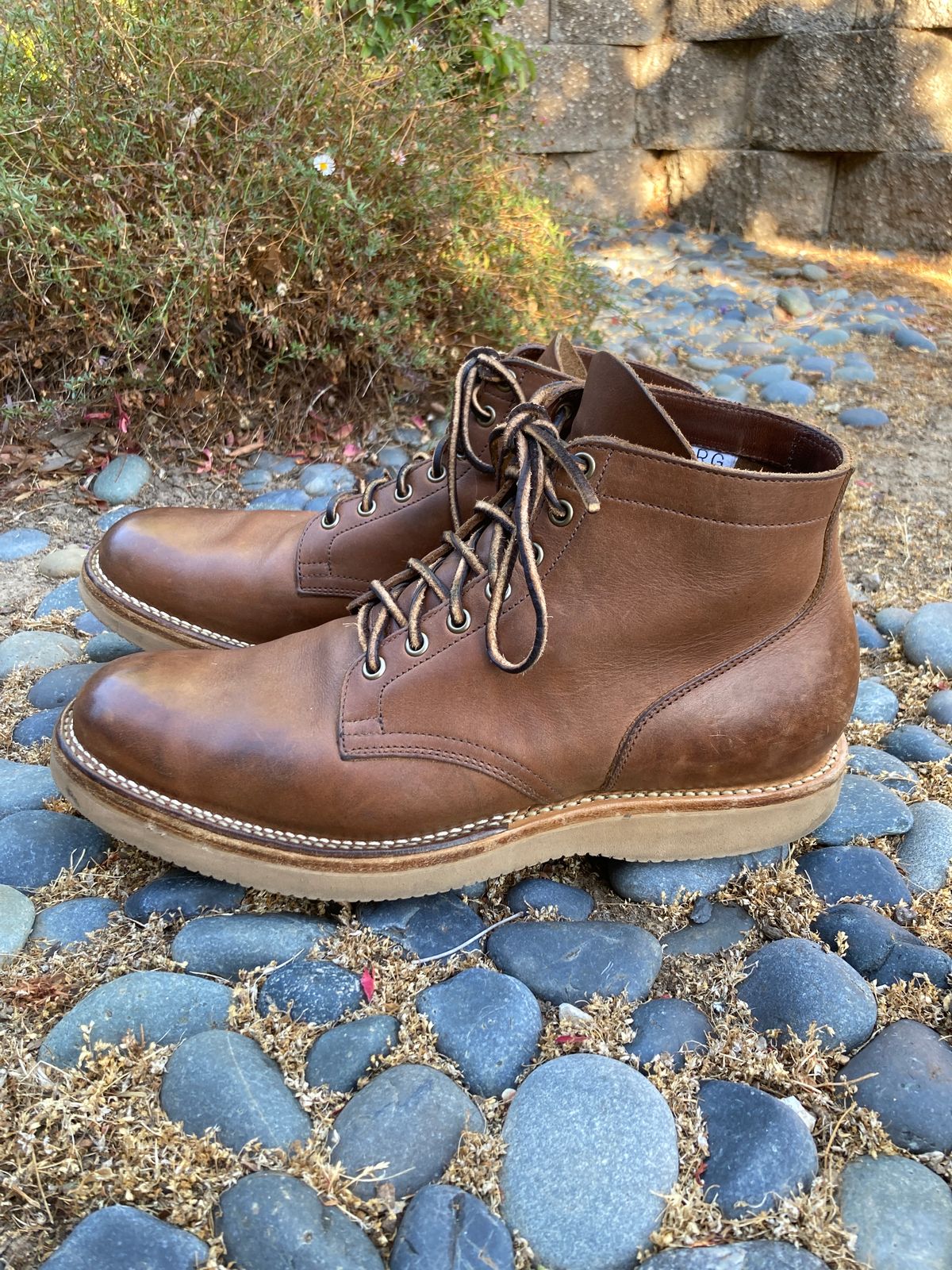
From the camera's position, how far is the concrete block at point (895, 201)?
19.6 feet

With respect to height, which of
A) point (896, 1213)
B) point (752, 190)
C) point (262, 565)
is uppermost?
point (752, 190)

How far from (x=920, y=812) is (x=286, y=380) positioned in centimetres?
246

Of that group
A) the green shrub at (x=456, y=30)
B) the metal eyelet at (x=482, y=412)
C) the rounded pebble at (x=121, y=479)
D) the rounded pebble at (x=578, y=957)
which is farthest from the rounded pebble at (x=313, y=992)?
the green shrub at (x=456, y=30)

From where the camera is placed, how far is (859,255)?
631cm

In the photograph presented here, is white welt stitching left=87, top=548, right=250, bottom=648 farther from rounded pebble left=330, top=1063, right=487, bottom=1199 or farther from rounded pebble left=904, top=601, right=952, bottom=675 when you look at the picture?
rounded pebble left=330, top=1063, right=487, bottom=1199

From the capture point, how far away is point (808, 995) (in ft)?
4.47

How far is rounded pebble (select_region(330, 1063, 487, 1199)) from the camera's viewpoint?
3.77ft

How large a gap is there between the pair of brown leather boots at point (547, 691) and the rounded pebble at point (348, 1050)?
211 millimetres

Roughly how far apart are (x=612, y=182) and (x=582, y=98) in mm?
589

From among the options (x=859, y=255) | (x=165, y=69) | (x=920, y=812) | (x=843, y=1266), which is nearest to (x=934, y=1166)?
(x=843, y=1266)

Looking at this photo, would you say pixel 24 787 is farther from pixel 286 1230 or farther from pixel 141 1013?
pixel 286 1230

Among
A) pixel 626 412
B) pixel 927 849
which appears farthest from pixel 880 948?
pixel 626 412

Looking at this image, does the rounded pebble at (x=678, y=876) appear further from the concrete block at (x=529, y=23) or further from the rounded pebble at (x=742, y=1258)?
the concrete block at (x=529, y=23)

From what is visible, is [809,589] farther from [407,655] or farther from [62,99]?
[62,99]
